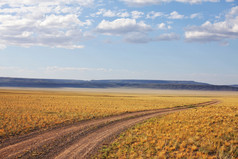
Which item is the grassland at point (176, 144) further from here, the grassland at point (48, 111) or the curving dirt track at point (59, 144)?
the grassland at point (48, 111)

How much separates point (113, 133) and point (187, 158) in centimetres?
691

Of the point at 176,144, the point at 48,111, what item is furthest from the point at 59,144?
the point at 48,111

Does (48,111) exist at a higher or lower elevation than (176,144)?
lower

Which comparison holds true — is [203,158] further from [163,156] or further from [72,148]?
[72,148]

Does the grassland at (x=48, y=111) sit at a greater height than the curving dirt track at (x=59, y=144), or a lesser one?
lesser

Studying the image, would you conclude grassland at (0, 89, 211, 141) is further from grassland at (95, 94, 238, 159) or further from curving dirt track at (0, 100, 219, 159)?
grassland at (95, 94, 238, 159)

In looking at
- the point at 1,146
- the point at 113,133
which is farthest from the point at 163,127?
the point at 1,146

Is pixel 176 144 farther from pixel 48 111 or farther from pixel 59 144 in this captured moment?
pixel 48 111

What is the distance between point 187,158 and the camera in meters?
11.1

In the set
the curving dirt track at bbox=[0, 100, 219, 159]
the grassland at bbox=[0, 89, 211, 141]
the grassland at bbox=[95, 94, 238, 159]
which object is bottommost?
the grassland at bbox=[0, 89, 211, 141]

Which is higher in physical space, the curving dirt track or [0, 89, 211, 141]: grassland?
the curving dirt track

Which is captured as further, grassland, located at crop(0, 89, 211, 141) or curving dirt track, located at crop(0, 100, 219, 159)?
grassland, located at crop(0, 89, 211, 141)

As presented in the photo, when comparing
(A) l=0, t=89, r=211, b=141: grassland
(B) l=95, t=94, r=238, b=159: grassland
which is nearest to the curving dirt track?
(B) l=95, t=94, r=238, b=159: grassland

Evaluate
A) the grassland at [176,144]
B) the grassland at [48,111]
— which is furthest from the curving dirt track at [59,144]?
the grassland at [48,111]
